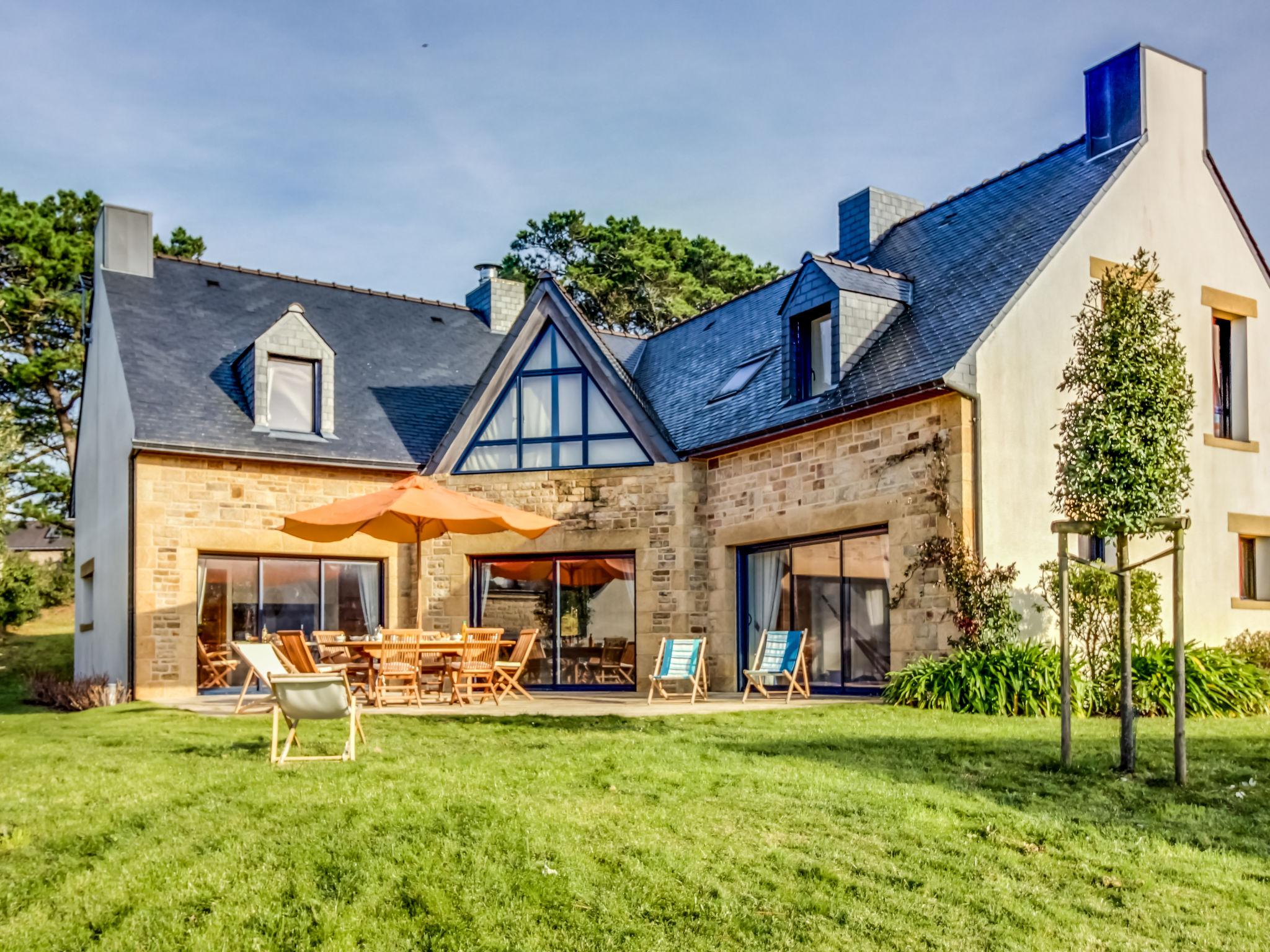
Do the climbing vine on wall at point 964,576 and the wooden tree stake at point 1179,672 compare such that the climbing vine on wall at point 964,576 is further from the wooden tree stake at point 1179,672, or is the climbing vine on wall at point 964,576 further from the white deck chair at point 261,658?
the white deck chair at point 261,658

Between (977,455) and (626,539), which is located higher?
(977,455)

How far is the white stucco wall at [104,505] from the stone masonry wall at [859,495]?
8.20m

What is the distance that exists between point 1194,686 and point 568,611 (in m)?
8.32

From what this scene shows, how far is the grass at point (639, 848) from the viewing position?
5527 mm

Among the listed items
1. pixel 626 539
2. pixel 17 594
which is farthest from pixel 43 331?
pixel 626 539

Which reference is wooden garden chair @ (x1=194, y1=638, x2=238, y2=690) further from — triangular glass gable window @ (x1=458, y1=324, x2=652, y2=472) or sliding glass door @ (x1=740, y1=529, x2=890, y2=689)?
sliding glass door @ (x1=740, y1=529, x2=890, y2=689)

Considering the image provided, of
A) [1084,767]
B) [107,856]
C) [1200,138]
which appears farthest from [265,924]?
[1200,138]

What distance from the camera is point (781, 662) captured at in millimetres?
14195

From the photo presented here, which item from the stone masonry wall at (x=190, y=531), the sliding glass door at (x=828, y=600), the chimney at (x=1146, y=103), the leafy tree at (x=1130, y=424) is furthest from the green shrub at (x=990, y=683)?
the stone masonry wall at (x=190, y=531)

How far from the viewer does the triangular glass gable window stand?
55.8 ft

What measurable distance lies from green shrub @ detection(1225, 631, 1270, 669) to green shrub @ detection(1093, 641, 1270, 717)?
5.25 feet

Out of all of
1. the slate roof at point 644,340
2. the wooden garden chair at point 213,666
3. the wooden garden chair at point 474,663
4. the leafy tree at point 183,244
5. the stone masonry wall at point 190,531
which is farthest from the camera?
the leafy tree at point 183,244

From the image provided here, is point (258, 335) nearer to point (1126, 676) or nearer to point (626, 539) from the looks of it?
point (626, 539)

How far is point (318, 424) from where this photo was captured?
17938 millimetres
